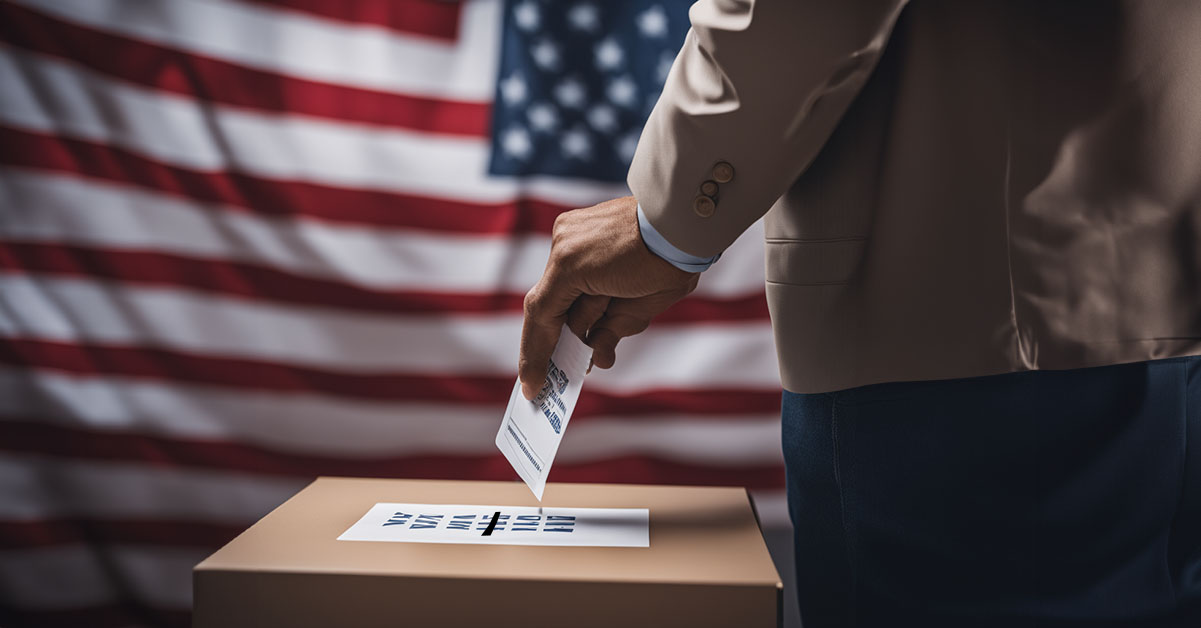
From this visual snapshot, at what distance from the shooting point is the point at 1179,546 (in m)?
0.65

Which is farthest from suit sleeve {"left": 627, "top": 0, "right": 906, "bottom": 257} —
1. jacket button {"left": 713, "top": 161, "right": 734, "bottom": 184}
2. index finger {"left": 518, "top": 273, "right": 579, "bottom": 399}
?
index finger {"left": 518, "top": 273, "right": 579, "bottom": 399}

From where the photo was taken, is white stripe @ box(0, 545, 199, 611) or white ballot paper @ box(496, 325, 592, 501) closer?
white ballot paper @ box(496, 325, 592, 501)

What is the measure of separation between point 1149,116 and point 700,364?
3.01ft

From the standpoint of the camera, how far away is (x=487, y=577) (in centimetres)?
63

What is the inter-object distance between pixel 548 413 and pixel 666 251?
203mm

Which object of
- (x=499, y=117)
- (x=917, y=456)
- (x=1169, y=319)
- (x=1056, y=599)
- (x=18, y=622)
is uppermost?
(x=499, y=117)

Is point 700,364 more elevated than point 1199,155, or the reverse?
point 1199,155

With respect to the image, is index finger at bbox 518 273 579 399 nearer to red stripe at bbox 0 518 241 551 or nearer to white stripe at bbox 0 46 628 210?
white stripe at bbox 0 46 628 210

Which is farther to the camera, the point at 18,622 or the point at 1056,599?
the point at 18,622

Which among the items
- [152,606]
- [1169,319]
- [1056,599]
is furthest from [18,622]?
[1169,319]

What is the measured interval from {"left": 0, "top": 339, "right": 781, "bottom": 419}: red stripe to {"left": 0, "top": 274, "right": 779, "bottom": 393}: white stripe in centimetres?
1

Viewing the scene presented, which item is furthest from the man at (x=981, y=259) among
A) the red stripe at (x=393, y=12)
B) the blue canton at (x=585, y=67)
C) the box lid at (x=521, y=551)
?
the red stripe at (x=393, y=12)

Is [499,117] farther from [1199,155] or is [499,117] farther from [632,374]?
[1199,155]

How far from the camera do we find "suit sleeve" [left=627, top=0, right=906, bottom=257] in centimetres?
61
